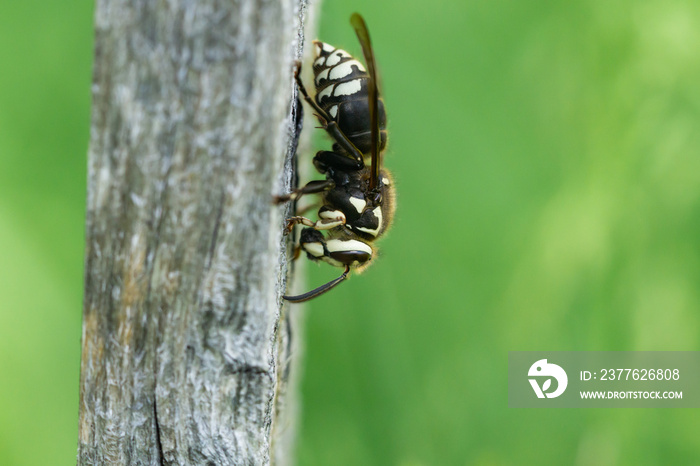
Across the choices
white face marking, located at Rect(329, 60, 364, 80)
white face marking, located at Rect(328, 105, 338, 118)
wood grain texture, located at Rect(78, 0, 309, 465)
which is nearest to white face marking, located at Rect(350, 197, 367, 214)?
white face marking, located at Rect(328, 105, 338, 118)

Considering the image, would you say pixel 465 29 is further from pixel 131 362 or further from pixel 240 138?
pixel 131 362

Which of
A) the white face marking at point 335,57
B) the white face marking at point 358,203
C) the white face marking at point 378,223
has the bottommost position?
the white face marking at point 378,223

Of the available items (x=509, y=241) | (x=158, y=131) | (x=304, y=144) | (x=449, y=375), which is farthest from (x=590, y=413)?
(x=158, y=131)

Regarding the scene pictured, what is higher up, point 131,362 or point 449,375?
point 131,362

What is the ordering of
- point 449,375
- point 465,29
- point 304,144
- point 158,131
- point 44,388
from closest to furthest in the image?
point 158,131, point 44,388, point 304,144, point 449,375, point 465,29

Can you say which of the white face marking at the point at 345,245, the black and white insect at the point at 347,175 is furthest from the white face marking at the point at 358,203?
the white face marking at the point at 345,245

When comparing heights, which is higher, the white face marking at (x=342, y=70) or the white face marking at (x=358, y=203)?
the white face marking at (x=342, y=70)

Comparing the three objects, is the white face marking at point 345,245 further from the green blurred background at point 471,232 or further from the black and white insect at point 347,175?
the green blurred background at point 471,232
